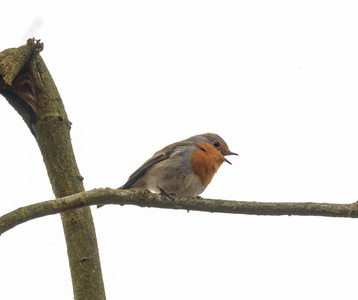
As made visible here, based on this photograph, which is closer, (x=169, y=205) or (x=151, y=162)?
(x=169, y=205)

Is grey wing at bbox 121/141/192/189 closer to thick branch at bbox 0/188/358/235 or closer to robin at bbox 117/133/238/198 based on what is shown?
robin at bbox 117/133/238/198

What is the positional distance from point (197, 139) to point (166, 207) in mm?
2411

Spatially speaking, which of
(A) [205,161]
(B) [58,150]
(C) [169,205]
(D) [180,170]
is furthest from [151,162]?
(C) [169,205]

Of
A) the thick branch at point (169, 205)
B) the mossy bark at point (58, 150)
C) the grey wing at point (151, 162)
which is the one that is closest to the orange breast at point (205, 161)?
the grey wing at point (151, 162)

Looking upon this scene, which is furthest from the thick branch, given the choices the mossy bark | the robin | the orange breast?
the orange breast

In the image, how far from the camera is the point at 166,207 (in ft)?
13.3

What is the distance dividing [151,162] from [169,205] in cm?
193

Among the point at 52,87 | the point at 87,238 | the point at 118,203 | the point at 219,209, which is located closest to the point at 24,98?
the point at 52,87

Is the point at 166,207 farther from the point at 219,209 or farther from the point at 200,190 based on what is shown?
the point at 200,190

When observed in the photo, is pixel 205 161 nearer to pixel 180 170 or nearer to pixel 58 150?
pixel 180 170

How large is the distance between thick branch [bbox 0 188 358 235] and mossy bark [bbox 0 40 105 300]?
84cm

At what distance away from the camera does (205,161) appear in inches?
232

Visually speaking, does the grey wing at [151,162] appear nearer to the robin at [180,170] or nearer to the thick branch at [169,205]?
the robin at [180,170]

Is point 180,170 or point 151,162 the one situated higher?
point 151,162
